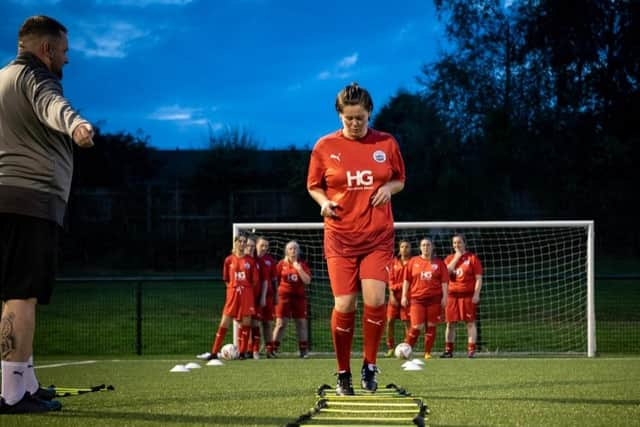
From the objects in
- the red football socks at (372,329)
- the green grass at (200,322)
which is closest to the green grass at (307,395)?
the red football socks at (372,329)

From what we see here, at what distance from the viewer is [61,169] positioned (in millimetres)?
4941

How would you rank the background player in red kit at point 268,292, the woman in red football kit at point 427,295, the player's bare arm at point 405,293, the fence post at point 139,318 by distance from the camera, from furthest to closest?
the fence post at point 139,318 < the background player in red kit at point 268,292 < the player's bare arm at point 405,293 < the woman in red football kit at point 427,295

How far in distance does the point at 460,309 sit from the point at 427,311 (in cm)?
74

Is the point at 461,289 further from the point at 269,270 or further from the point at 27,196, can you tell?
the point at 27,196

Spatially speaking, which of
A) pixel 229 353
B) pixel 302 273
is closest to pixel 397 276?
pixel 302 273

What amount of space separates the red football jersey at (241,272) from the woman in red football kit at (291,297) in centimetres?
108

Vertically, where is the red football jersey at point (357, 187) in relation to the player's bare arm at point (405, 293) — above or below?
above

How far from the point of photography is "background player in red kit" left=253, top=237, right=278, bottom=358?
1380cm

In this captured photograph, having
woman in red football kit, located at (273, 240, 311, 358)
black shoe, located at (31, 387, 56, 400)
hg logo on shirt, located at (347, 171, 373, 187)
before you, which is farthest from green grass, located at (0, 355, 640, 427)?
woman in red football kit, located at (273, 240, 311, 358)

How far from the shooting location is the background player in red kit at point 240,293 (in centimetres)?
1288

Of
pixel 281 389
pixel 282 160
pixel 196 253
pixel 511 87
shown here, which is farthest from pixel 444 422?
pixel 282 160

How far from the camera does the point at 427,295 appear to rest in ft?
44.1

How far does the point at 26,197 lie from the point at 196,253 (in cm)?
2619

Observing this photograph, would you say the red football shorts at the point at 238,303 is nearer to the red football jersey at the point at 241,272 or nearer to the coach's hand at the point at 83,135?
the red football jersey at the point at 241,272
